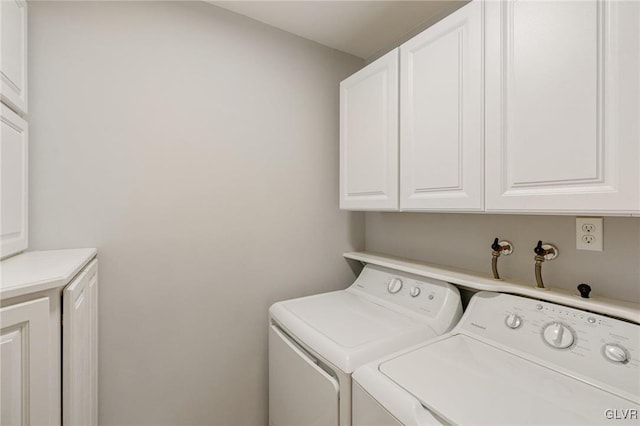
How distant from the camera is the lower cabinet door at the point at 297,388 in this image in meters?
1.05

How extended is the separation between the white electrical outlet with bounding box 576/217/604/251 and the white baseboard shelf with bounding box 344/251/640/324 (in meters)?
0.18

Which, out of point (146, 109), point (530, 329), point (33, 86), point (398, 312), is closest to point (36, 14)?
point (33, 86)

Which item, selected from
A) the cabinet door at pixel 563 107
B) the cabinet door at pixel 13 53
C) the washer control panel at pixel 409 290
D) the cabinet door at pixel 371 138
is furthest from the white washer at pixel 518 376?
the cabinet door at pixel 13 53

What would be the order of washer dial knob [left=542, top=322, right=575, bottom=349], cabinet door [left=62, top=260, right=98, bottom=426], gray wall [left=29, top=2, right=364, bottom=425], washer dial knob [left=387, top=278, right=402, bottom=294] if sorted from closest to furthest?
cabinet door [left=62, top=260, right=98, bottom=426] → washer dial knob [left=542, top=322, right=575, bottom=349] → gray wall [left=29, top=2, right=364, bottom=425] → washer dial knob [left=387, top=278, right=402, bottom=294]

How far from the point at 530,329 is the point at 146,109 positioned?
1.88 meters

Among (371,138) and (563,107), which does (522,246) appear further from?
(371,138)

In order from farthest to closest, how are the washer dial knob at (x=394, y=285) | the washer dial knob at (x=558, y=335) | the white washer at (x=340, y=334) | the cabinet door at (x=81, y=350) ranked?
the washer dial knob at (x=394, y=285) → the white washer at (x=340, y=334) → the washer dial knob at (x=558, y=335) → the cabinet door at (x=81, y=350)

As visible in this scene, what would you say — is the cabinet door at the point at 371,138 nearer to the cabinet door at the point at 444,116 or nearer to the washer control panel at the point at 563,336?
the cabinet door at the point at 444,116

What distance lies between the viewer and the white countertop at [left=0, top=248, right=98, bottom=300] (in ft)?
2.27

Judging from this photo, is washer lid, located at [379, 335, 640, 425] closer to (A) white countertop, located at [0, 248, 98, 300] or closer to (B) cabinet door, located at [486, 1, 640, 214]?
(B) cabinet door, located at [486, 1, 640, 214]

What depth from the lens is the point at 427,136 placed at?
1280 mm

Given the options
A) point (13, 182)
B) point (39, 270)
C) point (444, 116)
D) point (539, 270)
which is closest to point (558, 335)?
point (539, 270)

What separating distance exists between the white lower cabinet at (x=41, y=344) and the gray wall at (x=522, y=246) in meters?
1.61

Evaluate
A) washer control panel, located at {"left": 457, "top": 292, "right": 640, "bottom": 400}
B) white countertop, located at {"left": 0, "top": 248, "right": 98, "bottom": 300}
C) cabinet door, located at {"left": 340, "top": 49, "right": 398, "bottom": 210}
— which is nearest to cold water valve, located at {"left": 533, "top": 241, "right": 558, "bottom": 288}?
washer control panel, located at {"left": 457, "top": 292, "right": 640, "bottom": 400}
